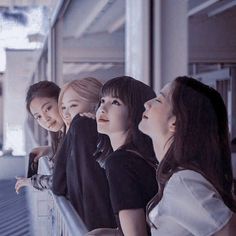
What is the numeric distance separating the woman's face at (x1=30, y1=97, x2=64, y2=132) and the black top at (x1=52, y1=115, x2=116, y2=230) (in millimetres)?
334

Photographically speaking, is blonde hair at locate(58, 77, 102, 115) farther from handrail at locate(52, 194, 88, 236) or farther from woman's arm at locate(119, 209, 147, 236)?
woman's arm at locate(119, 209, 147, 236)

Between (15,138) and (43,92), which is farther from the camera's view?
(15,138)

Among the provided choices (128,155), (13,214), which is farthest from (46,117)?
(13,214)

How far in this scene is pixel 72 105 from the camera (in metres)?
1.39

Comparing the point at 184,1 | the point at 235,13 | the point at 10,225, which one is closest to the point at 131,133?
the point at 184,1

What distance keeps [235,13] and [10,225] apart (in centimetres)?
327

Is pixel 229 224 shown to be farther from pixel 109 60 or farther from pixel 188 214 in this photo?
pixel 109 60

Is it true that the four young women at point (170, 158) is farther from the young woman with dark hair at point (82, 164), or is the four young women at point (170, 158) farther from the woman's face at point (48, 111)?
the woman's face at point (48, 111)

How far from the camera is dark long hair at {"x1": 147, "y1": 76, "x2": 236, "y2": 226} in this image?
2.65ft

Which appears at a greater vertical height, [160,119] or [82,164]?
[160,119]

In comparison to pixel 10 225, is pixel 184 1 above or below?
above

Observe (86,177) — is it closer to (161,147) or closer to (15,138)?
(161,147)

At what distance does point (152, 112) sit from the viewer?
89 cm

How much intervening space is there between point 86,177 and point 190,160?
19.2 inches
